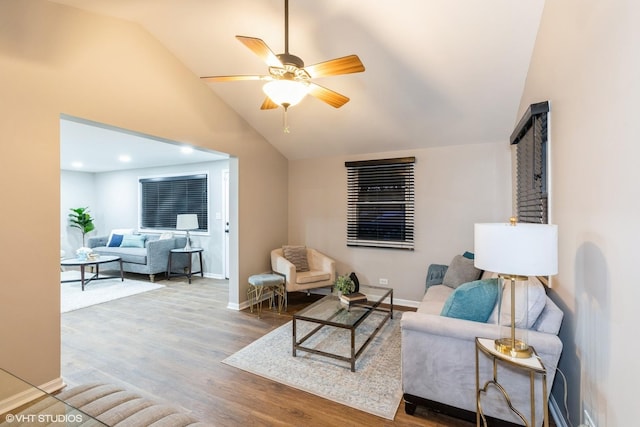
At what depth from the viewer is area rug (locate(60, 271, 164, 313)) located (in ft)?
14.1

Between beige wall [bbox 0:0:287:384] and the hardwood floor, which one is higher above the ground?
beige wall [bbox 0:0:287:384]

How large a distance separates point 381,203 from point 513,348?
9.80 ft

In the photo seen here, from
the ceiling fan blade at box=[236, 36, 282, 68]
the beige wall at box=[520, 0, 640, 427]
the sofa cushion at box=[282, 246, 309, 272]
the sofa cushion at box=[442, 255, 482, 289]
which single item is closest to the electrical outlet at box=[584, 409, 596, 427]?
the beige wall at box=[520, 0, 640, 427]

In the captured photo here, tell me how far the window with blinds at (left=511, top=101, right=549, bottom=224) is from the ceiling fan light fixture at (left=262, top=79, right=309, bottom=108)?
177 centimetres

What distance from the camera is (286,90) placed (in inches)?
76.9

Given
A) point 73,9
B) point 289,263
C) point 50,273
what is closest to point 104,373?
point 50,273

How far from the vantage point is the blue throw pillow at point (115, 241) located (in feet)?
21.2

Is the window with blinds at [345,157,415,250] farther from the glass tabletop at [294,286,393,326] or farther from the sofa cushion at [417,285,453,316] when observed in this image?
the glass tabletop at [294,286,393,326]

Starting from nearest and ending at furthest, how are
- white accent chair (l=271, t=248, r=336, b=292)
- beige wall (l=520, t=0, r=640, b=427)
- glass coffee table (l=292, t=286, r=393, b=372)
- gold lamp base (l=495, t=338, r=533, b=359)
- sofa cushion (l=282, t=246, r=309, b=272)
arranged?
1. beige wall (l=520, t=0, r=640, b=427)
2. gold lamp base (l=495, t=338, r=533, b=359)
3. glass coffee table (l=292, t=286, r=393, b=372)
4. white accent chair (l=271, t=248, r=336, b=292)
5. sofa cushion (l=282, t=246, r=309, b=272)

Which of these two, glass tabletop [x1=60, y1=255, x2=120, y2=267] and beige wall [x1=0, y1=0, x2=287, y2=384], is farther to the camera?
glass tabletop [x1=60, y1=255, x2=120, y2=267]

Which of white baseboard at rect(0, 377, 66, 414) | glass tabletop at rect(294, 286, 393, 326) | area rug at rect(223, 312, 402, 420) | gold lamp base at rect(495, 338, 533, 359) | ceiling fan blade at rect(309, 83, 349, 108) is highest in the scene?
ceiling fan blade at rect(309, 83, 349, 108)

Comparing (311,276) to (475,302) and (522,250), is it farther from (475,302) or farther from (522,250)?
(522,250)

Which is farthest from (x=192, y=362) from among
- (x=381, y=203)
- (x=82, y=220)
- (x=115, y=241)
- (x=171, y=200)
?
(x=82, y=220)

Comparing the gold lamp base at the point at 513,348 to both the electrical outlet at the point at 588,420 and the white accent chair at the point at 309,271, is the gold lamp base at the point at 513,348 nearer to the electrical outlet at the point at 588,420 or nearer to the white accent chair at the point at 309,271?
the electrical outlet at the point at 588,420
